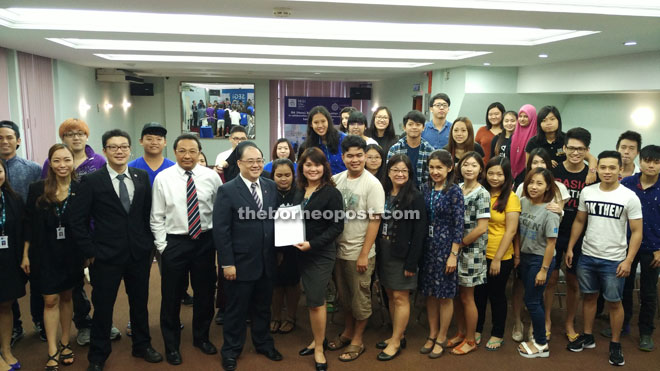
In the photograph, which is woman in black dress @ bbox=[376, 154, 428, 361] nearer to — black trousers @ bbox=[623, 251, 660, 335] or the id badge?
black trousers @ bbox=[623, 251, 660, 335]

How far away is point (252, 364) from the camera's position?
128 inches

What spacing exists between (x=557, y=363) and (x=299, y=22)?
4092 mm

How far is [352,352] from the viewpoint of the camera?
11.0 feet

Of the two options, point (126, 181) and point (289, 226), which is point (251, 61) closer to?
point (126, 181)

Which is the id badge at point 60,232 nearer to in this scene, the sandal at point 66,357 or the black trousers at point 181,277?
the black trousers at point 181,277

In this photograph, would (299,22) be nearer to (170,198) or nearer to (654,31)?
(170,198)

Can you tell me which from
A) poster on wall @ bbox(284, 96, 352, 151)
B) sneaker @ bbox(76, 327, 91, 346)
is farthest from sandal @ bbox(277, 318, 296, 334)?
poster on wall @ bbox(284, 96, 352, 151)

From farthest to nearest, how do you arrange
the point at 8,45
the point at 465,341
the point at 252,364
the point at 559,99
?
the point at 559,99 < the point at 8,45 < the point at 465,341 < the point at 252,364

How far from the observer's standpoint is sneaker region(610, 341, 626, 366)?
3.32 meters

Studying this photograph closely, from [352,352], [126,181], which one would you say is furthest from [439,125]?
[126,181]

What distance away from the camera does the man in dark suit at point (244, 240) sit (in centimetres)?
300

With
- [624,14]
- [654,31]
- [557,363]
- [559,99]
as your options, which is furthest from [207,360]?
[559,99]

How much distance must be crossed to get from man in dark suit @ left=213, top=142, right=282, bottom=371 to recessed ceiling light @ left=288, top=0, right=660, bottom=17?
1.57 meters

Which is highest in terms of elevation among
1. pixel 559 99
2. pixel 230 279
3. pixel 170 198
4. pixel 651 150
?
pixel 559 99
